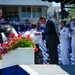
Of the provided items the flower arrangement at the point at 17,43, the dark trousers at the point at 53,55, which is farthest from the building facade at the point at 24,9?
the flower arrangement at the point at 17,43

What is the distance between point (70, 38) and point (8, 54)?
3720mm

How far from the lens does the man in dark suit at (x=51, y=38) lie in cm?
891

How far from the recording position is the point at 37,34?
9547 millimetres

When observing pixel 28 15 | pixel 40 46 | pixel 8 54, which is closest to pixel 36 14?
pixel 28 15

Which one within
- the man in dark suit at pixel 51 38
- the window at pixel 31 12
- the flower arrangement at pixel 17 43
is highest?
the flower arrangement at pixel 17 43

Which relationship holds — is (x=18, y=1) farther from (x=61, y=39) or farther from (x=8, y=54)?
(x=8, y=54)

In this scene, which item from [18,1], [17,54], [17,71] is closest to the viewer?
[17,71]

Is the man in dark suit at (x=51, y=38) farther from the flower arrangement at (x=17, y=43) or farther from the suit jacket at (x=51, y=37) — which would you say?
the flower arrangement at (x=17, y=43)

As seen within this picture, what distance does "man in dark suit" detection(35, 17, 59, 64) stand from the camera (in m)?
8.91

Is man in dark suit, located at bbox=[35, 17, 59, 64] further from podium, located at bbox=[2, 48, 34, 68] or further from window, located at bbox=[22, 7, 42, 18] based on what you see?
window, located at bbox=[22, 7, 42, 18]

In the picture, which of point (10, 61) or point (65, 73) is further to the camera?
point (10, 61)

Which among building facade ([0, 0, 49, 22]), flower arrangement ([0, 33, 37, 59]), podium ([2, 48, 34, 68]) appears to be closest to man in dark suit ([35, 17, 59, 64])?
flower arrangement ([0, 33, 37, 59])

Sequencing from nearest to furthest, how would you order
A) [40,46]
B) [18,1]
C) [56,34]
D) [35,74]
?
[35,74]
[56,34]
[40,46]
[18,1]

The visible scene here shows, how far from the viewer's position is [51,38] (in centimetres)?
909
